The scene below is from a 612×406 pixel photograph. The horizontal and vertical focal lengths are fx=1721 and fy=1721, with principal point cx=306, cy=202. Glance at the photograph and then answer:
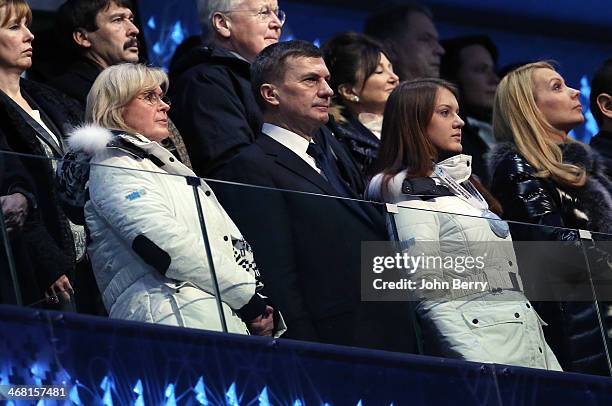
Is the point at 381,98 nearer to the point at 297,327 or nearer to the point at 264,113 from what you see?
the point at 264,113

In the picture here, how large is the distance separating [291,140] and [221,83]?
724 mm

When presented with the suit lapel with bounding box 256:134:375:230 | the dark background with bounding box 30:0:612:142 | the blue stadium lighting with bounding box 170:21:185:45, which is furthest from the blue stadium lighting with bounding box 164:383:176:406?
the dark background with bounding box 30:0:612:142

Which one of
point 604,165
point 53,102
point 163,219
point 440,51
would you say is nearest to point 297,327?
point 163,219

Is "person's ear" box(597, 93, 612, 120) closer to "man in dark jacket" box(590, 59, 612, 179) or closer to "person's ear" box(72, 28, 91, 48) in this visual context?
"man in dark jacket" box(590, 59, 612, 179)

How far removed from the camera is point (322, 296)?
6.37m

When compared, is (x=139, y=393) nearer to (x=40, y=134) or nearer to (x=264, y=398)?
(x=264, y=398)

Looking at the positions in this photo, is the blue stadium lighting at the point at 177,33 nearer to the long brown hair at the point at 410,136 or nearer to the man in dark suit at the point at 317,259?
the long brown hair at the point at 410,136

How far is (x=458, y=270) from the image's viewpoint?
666cm

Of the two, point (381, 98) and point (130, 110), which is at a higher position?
point (381, 98)

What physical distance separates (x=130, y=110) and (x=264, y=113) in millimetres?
762

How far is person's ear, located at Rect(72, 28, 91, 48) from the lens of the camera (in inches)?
319

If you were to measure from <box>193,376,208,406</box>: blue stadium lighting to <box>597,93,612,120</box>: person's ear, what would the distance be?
357 centimetres

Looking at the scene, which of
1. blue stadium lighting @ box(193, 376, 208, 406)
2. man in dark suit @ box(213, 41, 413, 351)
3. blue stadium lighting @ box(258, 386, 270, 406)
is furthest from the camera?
man in dark suit @ box(213, 41, 413, 351)

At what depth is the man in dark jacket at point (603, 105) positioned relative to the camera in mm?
8641
